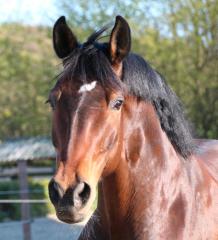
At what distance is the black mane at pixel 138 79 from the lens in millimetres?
2717

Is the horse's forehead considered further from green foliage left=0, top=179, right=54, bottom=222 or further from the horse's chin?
green foliage left=0, top=179, right=54, bottom=222

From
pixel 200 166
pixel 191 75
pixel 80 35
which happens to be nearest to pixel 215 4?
pixel 191 75

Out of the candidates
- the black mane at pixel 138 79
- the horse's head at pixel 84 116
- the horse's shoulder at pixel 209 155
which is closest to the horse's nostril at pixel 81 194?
the horse's head at pixel 84 116

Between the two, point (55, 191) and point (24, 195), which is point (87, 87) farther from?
point (24, 195)

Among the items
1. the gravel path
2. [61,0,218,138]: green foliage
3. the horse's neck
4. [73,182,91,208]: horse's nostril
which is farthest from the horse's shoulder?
[61,0,218,138]: green foliage

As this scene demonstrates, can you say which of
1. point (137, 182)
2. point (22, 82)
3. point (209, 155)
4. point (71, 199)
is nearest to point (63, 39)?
point (137, 182)

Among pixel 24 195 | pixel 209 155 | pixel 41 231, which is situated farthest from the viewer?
pixel 41 231

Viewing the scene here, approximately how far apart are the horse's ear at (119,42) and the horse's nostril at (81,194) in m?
0.73

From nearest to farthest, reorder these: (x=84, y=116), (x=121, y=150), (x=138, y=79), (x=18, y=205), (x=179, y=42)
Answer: (x=84, y=116)
(x=121, y=150)
(x=138, y=79)
(x=18, y=205)
(x=179, y=42)

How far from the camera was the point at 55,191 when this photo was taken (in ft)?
7.88

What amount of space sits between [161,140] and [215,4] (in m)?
14.7

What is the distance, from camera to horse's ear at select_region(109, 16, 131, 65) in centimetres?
279

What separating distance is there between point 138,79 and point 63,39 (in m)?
0.45

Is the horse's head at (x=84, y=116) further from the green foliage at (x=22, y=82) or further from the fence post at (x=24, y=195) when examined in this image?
the green foliage at (x=22, y=82)
